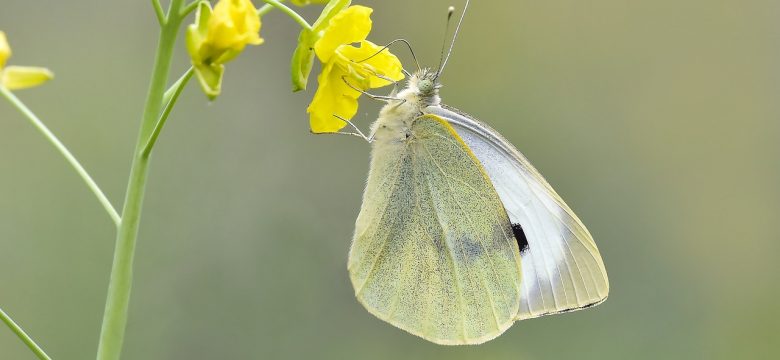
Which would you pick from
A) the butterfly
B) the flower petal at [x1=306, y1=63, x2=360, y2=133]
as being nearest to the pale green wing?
the butterfly

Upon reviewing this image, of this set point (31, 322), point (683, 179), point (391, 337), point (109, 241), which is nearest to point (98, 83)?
point (109, 241)

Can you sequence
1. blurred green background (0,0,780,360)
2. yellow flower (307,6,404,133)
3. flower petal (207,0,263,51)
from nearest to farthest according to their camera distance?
flower petal (207,0,263,51)
yellow flower (307,6,404,133)
blurred green background (0,0,780,360)

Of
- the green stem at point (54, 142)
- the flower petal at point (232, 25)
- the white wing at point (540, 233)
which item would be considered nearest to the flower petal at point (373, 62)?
the white wing at point (540, 233)

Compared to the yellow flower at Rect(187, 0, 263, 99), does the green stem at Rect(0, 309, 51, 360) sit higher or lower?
lower

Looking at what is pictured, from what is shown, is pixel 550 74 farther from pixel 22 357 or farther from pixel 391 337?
pixel 22 357

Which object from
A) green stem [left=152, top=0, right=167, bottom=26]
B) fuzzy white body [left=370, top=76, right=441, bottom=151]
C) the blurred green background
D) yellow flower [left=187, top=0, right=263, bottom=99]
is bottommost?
the blurred green background

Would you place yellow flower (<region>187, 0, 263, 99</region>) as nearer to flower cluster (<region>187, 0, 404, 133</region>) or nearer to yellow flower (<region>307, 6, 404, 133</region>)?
flower cluster (<region>187, 0, 404, 133</region>)

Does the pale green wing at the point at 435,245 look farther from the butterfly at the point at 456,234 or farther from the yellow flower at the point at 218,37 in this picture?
the yellow flower at the point at 218,37
